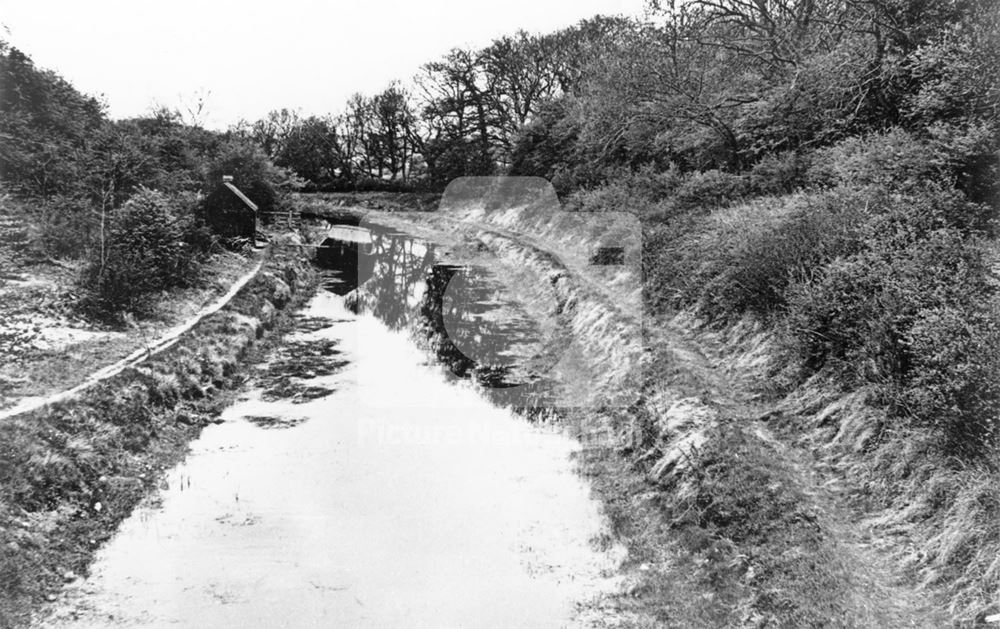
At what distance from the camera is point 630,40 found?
72.3ft

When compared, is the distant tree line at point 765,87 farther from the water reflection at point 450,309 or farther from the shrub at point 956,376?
the water reflection at point 450,309

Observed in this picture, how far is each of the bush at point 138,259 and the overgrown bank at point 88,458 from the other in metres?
2.11

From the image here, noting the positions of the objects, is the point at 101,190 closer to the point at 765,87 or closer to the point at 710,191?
the point at 710,191

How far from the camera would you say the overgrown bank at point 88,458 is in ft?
22.0

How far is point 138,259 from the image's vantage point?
15.2 meters

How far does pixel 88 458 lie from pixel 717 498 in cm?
904

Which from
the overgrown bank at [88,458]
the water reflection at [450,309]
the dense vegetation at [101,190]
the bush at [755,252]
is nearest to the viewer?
the overgrown bank at [88,458]

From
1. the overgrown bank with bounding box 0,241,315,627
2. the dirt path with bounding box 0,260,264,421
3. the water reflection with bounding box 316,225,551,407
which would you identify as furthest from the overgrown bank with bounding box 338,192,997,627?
the dirt path with bounding box 0,260,264,421

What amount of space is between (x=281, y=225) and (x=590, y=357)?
25097 millimetres

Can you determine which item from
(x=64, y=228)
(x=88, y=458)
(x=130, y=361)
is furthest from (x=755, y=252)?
(x=64, y=228)

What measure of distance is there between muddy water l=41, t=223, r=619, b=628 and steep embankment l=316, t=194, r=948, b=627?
0.71 m

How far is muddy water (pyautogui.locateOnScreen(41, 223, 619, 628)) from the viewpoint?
6547mm

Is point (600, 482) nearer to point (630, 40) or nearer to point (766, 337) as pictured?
point (766, 337)

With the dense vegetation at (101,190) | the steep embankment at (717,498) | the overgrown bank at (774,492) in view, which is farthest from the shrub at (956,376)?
the dense vegetation at (101,190)
